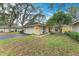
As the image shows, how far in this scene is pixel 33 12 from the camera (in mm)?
2930

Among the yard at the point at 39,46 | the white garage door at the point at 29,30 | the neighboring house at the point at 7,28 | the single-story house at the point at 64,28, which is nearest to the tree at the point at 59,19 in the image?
the single-story house at the point at 64,28

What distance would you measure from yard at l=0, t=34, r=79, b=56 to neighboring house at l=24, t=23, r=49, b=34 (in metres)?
0.11

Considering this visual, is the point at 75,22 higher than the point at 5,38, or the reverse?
the point at 75,22

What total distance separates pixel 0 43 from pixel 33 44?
60 centimetres

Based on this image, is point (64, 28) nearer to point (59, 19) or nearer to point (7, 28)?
point (59, 19)

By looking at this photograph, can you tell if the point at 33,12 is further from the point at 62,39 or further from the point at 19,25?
the point at 62,39

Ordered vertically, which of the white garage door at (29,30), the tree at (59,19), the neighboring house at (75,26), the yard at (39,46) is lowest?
the yard at (39,46)

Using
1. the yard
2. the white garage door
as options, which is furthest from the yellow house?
the white garage door

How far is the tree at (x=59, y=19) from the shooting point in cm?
291

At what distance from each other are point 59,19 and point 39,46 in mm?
615

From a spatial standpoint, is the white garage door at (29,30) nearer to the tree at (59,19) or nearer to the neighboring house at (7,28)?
the neighboring house at (7,28)

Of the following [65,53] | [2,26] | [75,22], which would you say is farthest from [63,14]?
[2,26]

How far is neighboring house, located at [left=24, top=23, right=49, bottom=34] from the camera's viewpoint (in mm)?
2947

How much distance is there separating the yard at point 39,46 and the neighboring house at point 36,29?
11 cm
